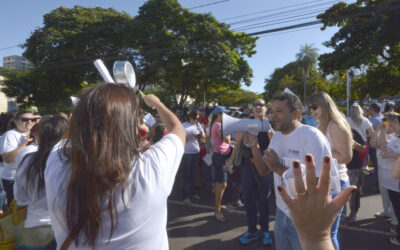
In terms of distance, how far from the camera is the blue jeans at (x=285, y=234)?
6.25 feet

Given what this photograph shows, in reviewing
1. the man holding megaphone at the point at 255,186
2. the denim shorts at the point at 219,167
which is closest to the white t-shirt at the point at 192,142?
the denim shorts at the point at 219,167

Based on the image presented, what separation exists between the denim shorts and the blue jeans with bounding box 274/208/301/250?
87.0 inches

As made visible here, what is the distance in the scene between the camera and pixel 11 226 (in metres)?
1.88

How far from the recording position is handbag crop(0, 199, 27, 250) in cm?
184

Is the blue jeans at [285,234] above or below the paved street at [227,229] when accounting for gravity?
above

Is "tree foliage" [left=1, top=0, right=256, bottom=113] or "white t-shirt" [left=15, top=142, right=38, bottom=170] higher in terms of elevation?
"tree foliage" [left=1, top=0, right=256, bottom=113]

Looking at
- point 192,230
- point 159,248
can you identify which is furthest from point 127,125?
point 192,230

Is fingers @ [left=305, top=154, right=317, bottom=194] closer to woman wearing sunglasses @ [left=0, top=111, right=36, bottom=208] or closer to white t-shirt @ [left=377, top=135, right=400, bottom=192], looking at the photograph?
white t-shirt @ [left=377, top=135, right=400, bottom=192]

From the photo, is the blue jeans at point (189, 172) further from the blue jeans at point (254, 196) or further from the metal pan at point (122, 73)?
the metal pan at point (122, 73)

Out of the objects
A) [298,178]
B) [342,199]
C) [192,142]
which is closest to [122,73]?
[298,178]

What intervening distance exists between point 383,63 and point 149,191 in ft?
73.9

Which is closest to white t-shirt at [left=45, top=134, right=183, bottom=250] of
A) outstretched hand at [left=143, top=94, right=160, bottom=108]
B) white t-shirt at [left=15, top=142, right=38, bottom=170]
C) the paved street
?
outstretched hand at [left=143, top=94, right=160, bottom=108]

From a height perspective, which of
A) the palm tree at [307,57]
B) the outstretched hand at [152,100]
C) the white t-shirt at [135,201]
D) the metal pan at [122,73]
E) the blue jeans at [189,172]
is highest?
the palm tree at [307,57]

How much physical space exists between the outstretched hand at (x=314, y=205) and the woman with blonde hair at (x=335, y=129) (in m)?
1.79
